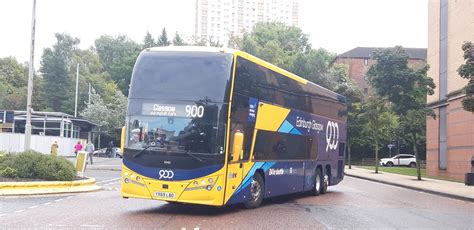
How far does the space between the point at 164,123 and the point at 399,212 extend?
22.7 feet

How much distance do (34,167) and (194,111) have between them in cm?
747

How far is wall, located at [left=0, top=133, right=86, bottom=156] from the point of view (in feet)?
136

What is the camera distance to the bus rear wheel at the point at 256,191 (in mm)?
14238

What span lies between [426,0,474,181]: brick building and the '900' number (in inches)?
932

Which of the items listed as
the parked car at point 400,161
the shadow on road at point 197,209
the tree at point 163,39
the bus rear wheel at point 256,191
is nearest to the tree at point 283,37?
the tree at point 163,39

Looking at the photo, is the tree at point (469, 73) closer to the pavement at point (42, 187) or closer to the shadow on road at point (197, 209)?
the shadow on road at point (197, 209)

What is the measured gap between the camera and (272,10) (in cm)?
13612

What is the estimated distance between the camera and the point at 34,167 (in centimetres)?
1759

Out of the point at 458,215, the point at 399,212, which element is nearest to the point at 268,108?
the point at 399,212

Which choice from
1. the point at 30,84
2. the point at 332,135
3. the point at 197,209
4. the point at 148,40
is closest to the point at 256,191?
the point at 197,209

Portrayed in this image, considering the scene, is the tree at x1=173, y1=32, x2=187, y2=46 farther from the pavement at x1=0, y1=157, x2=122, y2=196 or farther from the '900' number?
the '900' number

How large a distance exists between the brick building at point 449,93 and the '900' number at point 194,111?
23.7m

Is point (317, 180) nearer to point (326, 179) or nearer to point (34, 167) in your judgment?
point (326, 179)

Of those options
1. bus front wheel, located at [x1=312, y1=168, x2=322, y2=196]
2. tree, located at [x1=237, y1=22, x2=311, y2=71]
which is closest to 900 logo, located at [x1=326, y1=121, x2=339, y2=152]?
bus front wheel, located at [x1=312, y1=168, x2=322, y2=196]
